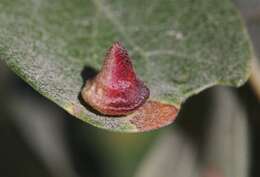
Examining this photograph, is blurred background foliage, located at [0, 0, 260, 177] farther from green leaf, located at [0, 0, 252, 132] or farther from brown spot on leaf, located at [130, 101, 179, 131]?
brown spot on leaf, located at [130, 101, 179, 131]

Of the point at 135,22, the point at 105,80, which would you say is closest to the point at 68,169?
the point at 135,22

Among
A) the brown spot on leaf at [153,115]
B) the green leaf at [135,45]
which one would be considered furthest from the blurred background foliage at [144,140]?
the brown spot on leaf at [153,115]

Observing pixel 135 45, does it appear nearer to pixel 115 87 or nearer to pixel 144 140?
pixel 115 87

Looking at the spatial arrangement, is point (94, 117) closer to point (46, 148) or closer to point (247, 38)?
point (247, 38)

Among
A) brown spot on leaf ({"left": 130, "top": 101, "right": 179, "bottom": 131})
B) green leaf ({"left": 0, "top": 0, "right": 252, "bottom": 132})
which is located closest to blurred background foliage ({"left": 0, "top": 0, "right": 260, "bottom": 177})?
green leaf ({"left": 0, "top": 0, "right": 252, "bottom": 132})

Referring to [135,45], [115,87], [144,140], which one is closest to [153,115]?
[115,87]

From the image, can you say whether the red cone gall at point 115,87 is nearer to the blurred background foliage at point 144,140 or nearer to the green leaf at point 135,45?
the green leaf at point 135,45
